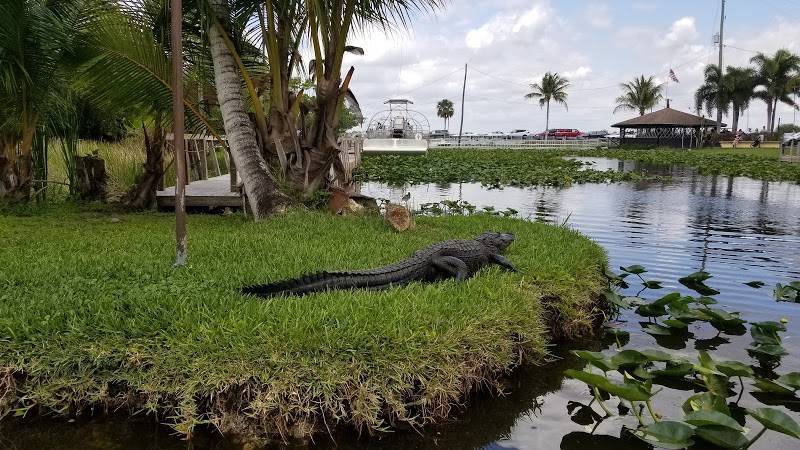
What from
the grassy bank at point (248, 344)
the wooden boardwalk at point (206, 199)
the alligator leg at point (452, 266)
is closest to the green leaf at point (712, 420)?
the grassy bank at point (248, 344)

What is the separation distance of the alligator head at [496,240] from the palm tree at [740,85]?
147ft

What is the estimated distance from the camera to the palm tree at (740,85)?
44.3 meters

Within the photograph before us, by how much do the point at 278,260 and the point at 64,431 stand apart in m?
2.06

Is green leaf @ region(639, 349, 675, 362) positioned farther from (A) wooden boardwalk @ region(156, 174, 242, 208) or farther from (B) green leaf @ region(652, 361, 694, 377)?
(A) wooden boardwalk @ region(156, 174, 242, 208)

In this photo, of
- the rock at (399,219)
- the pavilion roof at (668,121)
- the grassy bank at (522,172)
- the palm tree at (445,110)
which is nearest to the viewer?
the rock at (399,219)

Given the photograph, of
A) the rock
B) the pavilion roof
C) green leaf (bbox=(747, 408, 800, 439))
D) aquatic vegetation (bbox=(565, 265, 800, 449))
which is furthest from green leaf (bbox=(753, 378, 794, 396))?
the pavilion roof

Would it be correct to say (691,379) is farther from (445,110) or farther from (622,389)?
(445,110)

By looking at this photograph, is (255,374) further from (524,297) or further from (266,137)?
(266,137)

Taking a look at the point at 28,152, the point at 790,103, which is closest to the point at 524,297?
the point at 28,152

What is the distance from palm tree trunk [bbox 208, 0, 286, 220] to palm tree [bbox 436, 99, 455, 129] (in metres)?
71.7

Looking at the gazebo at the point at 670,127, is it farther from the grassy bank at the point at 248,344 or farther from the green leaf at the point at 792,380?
the grassy bank at the point at 248,344

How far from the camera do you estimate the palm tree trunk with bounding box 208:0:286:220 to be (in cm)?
749

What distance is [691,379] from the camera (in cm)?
409

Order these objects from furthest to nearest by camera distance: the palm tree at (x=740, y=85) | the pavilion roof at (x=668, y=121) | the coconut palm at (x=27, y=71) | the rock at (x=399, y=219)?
the palm tree at (x=740, y=85) < the pavilion roof at (x=668, y=121) < the coconut palm at (x=27, y=71) < the rock at (x=399, y=219)
